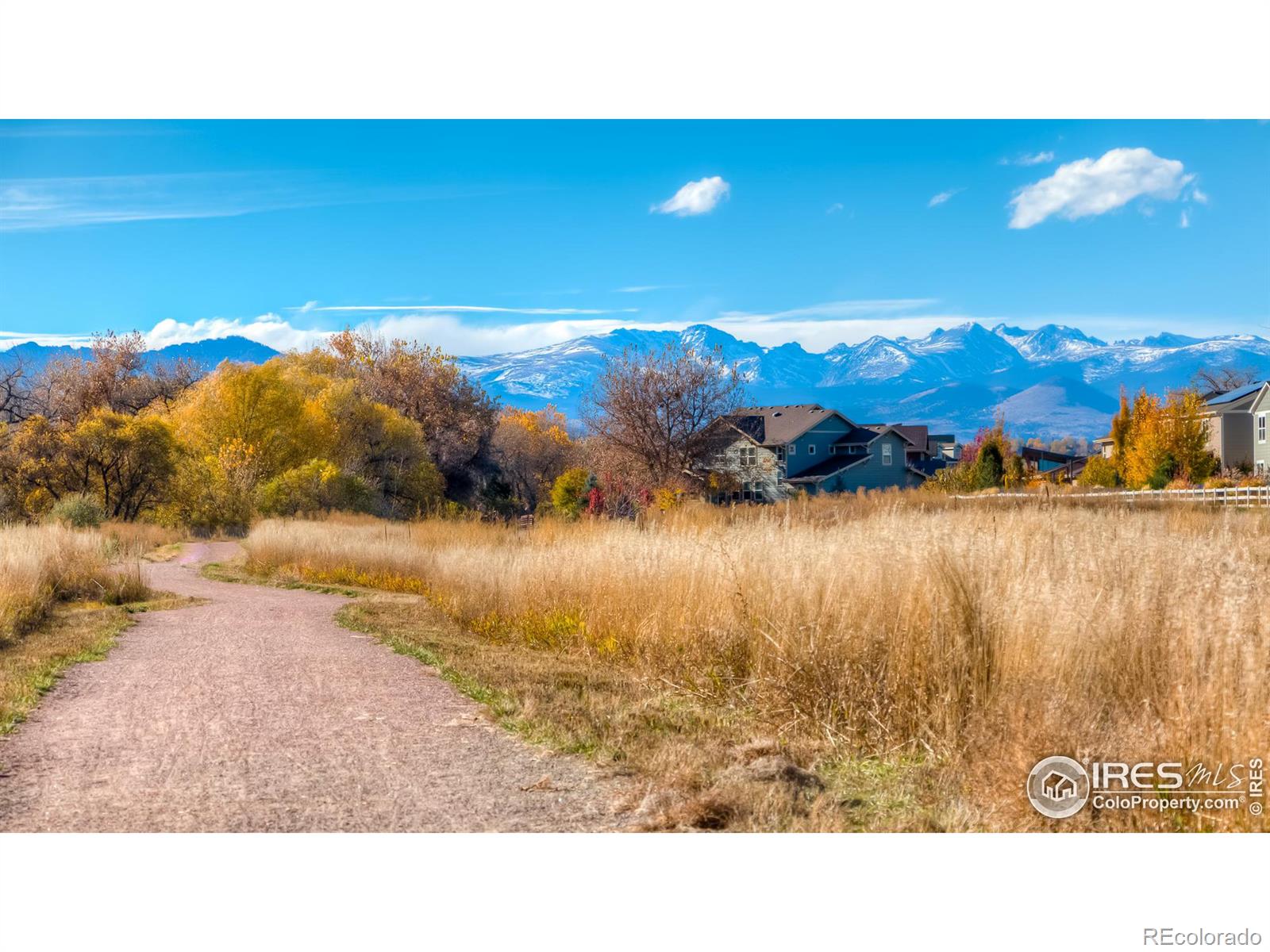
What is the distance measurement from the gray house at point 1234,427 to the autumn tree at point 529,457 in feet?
124

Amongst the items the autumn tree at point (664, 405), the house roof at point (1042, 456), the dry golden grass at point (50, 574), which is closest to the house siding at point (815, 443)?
the house roof at point (1042, 456)

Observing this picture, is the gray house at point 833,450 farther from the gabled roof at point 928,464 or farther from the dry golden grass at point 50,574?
the dry golden grass at point 50,574

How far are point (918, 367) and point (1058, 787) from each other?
484 ft

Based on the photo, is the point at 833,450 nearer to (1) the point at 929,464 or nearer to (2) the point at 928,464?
(2) the point at 928,464

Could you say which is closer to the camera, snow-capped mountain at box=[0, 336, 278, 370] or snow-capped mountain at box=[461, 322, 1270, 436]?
snow-capped mountain at box=[461, 322, 1270, 436]

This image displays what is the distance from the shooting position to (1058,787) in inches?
191

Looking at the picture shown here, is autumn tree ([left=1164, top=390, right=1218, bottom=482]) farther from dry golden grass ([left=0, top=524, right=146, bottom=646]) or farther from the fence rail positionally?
dry golden grass ([left=0, top=524, right=146, bottom=646])

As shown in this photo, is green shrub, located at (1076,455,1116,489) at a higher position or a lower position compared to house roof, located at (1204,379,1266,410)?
lower

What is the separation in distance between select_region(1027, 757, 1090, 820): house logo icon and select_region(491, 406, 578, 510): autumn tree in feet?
202

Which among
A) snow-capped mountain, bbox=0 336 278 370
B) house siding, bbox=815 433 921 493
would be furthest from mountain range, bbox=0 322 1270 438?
house siding, bbox=815 433 921 493

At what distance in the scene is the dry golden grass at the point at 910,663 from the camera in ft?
16.7

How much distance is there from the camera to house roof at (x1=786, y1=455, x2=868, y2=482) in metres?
57.7

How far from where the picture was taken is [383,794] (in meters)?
5.63

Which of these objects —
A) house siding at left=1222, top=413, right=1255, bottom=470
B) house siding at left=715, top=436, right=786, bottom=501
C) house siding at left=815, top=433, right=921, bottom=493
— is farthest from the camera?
house siding at left=815, top=433, right=921, bottom=493
